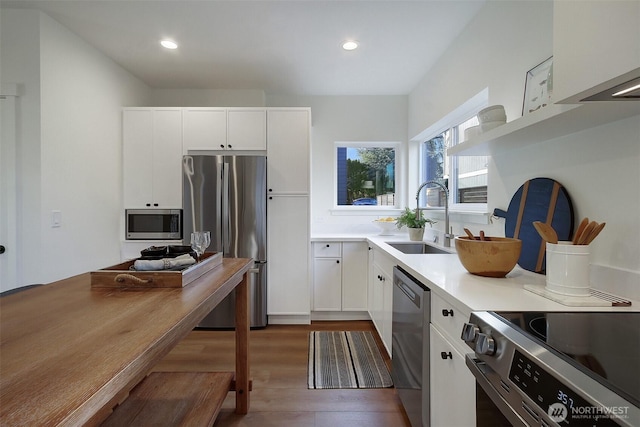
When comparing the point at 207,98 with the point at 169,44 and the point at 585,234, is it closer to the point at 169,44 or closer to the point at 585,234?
the point at 169,44

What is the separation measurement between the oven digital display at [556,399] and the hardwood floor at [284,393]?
Result: 1.30 m

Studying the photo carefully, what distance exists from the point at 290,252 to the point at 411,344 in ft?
5.45

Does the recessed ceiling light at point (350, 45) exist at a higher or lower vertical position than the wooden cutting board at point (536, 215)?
higher

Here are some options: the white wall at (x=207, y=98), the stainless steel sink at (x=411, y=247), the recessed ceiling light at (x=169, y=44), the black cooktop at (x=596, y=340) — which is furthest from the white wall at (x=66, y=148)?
the black cooktop at (x=596, y=340)

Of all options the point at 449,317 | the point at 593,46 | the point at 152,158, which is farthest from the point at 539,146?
the point at 152,158

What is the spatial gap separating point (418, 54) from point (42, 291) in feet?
9.86

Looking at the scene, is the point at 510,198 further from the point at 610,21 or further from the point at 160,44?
the point at 160,44

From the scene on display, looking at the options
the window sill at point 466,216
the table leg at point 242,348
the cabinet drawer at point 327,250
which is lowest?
the table leg at point 242,348

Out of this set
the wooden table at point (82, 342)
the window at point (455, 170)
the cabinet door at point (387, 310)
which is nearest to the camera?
the wooden table at point (82, 342)

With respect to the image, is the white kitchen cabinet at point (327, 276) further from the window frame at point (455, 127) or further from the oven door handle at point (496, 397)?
the oven door handle at point (496, 397)

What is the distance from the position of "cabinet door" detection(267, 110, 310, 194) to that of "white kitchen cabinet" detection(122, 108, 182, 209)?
96 cm

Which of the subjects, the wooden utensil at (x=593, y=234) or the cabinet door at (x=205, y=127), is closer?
the wooden utensil at (x=593, y=234)

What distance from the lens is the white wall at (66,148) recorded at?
82.2 inches

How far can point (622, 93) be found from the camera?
2.70 feet
